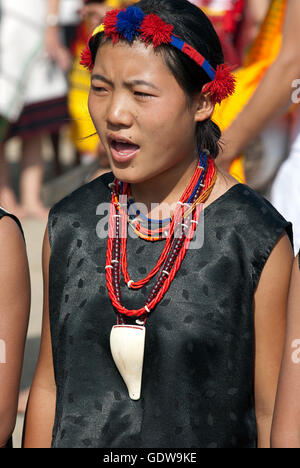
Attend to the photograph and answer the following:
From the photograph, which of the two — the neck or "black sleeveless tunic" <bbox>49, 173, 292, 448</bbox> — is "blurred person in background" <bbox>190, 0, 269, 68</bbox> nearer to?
the neck

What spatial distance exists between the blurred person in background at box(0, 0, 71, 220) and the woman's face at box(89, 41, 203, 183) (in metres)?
3.99

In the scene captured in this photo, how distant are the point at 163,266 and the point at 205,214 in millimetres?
181

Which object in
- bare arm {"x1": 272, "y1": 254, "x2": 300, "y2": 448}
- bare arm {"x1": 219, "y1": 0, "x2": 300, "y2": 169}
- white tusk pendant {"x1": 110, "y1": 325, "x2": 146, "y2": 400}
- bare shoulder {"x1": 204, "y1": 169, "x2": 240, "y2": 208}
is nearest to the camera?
bare arm {"x1": 272, "y1": 254, "x2": 300, "y2": 448}

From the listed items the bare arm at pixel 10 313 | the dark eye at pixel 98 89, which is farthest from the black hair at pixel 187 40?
the bare arm at pixel 10 313

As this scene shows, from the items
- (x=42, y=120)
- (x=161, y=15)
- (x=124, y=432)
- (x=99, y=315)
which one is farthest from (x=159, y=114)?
(x=42, y=120)

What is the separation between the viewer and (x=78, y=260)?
2.16 m

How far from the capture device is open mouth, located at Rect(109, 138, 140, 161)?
6.55ft

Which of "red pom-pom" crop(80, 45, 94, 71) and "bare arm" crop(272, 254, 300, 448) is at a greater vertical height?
"red pom-pom" crop(80, 45, 94, 71)

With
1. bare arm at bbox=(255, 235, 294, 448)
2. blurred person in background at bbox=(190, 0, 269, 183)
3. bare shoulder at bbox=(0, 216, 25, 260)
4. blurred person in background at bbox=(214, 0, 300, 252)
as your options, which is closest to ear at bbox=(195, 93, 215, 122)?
bare arm at bbox=(255, 235, 294, 448)

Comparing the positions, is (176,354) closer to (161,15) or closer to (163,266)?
(163,266)

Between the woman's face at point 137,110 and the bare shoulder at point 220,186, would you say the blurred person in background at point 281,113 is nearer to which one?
the bare shoulder at point 220,186

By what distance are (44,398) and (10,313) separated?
258 millimetres

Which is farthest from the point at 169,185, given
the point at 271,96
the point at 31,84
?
the point at 31,84

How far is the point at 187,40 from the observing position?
6.52 feet
